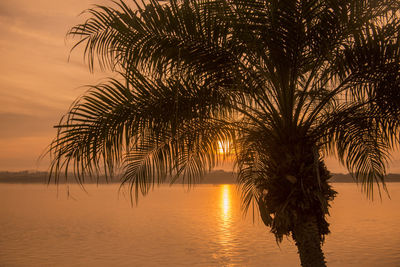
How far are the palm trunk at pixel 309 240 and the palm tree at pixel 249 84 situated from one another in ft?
0.05

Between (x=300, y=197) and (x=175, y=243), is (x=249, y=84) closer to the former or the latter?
(x=300, y=197)

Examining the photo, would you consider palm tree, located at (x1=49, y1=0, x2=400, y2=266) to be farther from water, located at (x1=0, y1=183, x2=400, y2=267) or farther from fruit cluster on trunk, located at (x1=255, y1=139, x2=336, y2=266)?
water, located at (x1=0, y1=183, x2=400, y2=267)

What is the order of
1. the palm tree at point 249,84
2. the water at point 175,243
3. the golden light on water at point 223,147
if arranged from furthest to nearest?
the water at point 175,243, the golden light on water at point 223,147, the palm tree at point 249,84

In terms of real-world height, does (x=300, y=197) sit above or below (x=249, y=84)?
below

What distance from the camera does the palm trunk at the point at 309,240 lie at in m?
6.10

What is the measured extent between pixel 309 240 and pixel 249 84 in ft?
7.93

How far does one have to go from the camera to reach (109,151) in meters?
5.67

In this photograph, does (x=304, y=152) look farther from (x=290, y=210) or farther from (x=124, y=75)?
(x=124, y=75)

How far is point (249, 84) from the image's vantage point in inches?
237

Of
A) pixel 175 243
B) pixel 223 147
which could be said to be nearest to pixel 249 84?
pixel 223 147

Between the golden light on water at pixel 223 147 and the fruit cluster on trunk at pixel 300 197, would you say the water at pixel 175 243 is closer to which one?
the golden light on water at pixel 223 147

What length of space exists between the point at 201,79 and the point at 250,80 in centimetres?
70

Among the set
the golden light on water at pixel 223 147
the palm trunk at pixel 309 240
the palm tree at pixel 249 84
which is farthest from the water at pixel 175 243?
the palm trunk at pixel 309 240

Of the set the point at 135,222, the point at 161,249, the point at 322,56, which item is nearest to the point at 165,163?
the point at 322,56
